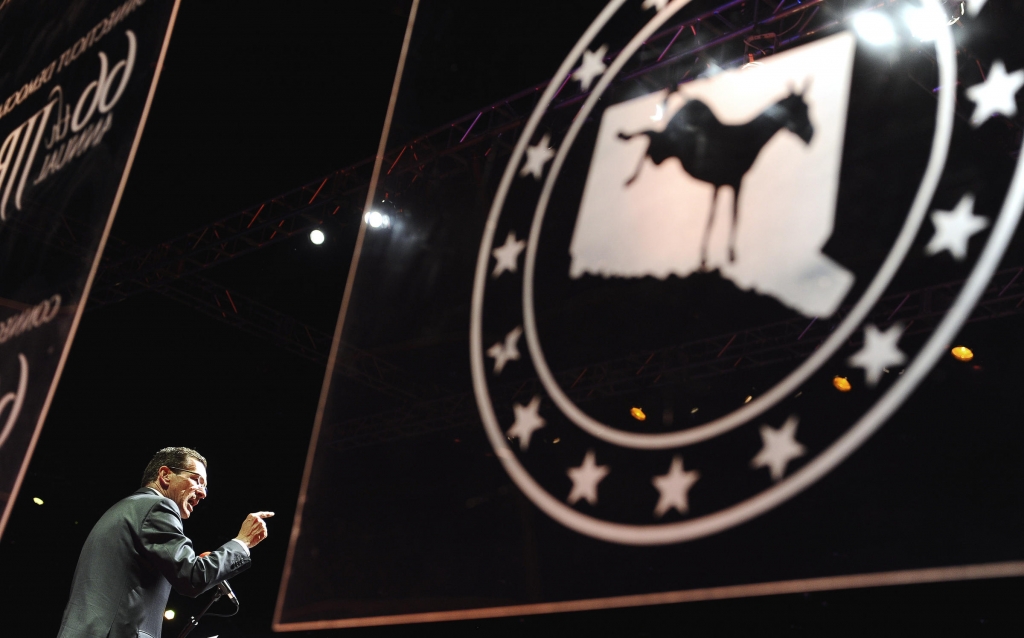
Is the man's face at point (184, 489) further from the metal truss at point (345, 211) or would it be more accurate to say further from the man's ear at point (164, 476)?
the metal truss at point (345, 211)

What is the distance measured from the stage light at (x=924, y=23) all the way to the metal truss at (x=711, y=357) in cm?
30

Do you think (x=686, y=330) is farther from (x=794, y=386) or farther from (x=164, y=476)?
(x=164, y=476)

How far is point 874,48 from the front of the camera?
1.16 metres

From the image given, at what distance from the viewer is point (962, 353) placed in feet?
3.06

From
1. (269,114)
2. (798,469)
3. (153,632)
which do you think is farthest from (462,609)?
(269,114)

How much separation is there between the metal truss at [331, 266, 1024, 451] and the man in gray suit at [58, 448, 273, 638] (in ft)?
3.02

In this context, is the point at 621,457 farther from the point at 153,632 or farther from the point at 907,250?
the point at 153,632

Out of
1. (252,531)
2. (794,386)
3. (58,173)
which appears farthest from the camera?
(58,173)

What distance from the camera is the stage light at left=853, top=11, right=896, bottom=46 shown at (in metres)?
1.15

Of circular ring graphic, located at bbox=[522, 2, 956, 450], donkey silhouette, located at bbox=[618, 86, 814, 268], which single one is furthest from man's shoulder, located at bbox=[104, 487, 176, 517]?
donkey silhouette, located at bbox=[618, 86, 814, 268]

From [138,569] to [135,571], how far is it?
11 mm

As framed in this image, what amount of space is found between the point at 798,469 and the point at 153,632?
178cm

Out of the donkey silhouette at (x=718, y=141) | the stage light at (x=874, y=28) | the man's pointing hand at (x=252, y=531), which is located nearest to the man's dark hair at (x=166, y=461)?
the man's pointing hand at (x=252, y=531)

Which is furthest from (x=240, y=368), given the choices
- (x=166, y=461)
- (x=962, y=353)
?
(x=962, y=353)
